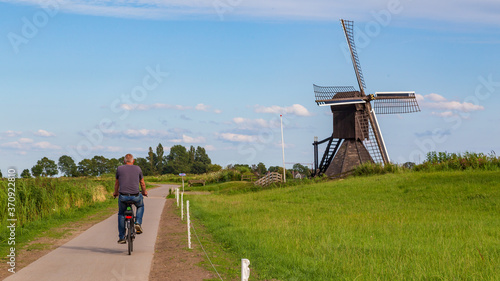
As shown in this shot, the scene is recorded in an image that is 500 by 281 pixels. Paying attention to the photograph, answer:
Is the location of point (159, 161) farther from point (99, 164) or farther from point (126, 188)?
point (126, 188)

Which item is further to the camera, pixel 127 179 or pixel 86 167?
pixel 86 167

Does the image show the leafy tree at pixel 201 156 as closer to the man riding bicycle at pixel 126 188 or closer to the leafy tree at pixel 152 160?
the leafy tree at pixel 152 160

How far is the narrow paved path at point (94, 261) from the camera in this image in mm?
9086

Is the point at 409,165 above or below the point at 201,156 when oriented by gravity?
below

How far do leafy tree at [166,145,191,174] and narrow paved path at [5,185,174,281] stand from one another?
4380 inches

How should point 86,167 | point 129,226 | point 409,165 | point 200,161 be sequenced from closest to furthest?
1. point 129,226
2. point 409,165
3. point 86,167
4. point 200,161

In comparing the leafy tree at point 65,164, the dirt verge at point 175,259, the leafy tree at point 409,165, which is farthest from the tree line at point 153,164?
the dirt verge at point 175,259

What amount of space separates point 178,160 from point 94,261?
122 m

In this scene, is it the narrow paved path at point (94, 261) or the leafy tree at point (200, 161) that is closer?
the narrow paved path at point (94, 261)

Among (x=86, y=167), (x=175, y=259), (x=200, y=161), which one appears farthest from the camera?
(x=200, y=161)

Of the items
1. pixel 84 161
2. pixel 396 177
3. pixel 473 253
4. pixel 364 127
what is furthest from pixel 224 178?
pixel 473 253

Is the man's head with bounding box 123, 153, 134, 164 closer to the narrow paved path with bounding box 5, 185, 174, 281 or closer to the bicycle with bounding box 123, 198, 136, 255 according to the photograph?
the bicycle with bounding box 123, 198, 136, 255

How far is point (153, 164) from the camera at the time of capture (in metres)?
125

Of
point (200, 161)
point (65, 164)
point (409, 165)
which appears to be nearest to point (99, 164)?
point (65, 164)
